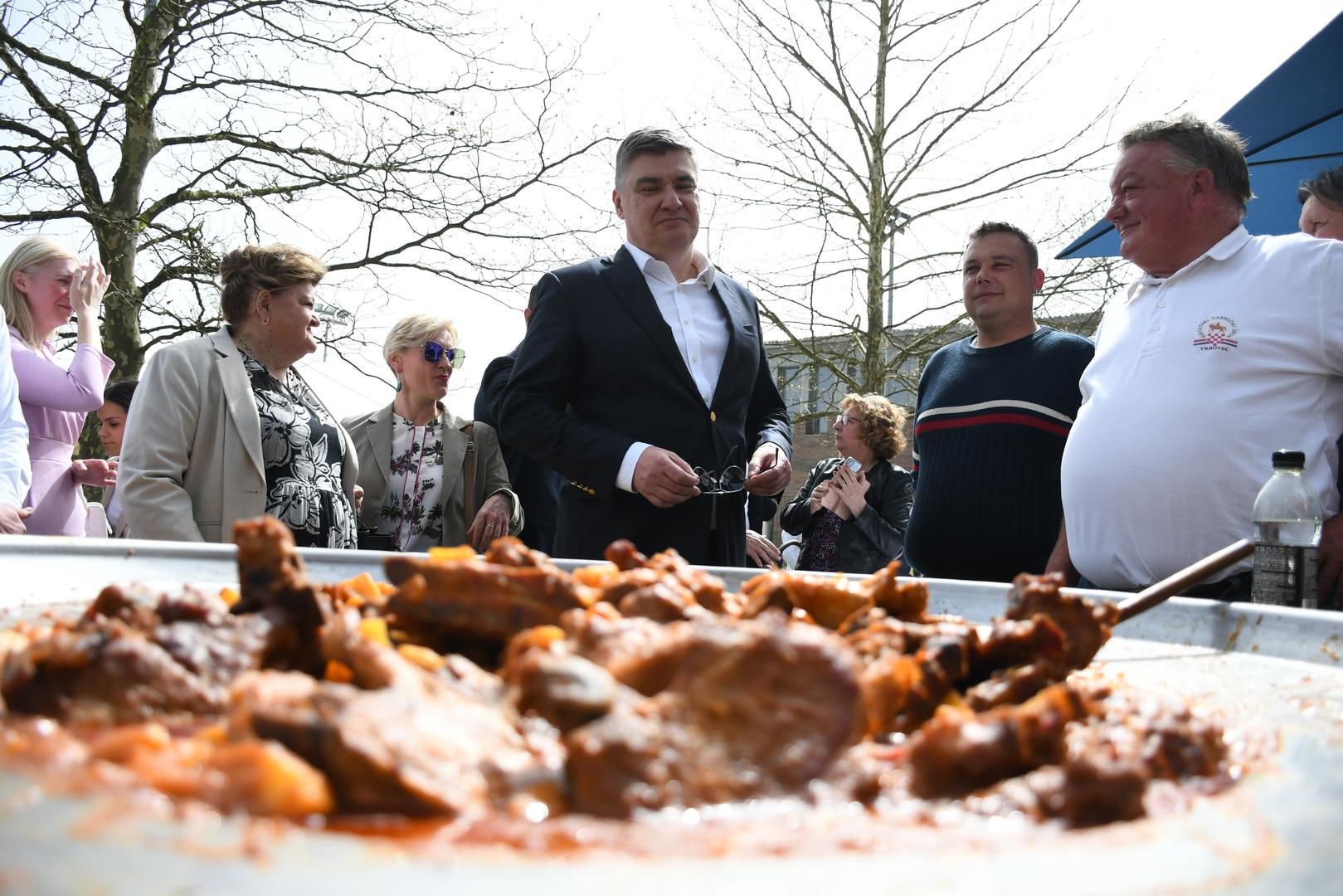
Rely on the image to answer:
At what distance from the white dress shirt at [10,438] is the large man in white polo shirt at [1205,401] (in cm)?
382

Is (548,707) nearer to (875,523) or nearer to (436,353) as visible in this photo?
(436,353)

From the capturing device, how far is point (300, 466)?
436 cm

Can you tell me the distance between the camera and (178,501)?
4004mm

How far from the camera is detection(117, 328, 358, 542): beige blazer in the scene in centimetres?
406

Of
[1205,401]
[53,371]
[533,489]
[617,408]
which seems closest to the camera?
[1205,401]

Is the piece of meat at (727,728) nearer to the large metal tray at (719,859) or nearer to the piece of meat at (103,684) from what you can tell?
the large metal tray at (719,859)

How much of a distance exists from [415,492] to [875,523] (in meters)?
3.36

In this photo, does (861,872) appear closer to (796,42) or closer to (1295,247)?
(1295,247)

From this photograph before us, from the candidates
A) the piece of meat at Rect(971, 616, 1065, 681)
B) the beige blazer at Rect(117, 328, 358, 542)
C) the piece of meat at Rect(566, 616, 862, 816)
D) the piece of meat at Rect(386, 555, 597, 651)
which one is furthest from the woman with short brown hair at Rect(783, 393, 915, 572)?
the piece of meat at Rect(566, 616, 862, 816)

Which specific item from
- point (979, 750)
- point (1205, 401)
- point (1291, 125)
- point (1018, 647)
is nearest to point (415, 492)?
point (1205, 401)

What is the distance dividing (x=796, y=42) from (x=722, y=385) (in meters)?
11.5

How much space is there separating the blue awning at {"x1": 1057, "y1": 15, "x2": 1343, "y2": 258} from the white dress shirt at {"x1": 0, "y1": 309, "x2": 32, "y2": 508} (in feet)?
19.9

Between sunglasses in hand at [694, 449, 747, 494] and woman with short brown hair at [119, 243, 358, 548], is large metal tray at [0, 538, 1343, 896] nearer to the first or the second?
sunglasses in hand at [694, 449, 747, 494]

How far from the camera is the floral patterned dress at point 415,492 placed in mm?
5270
